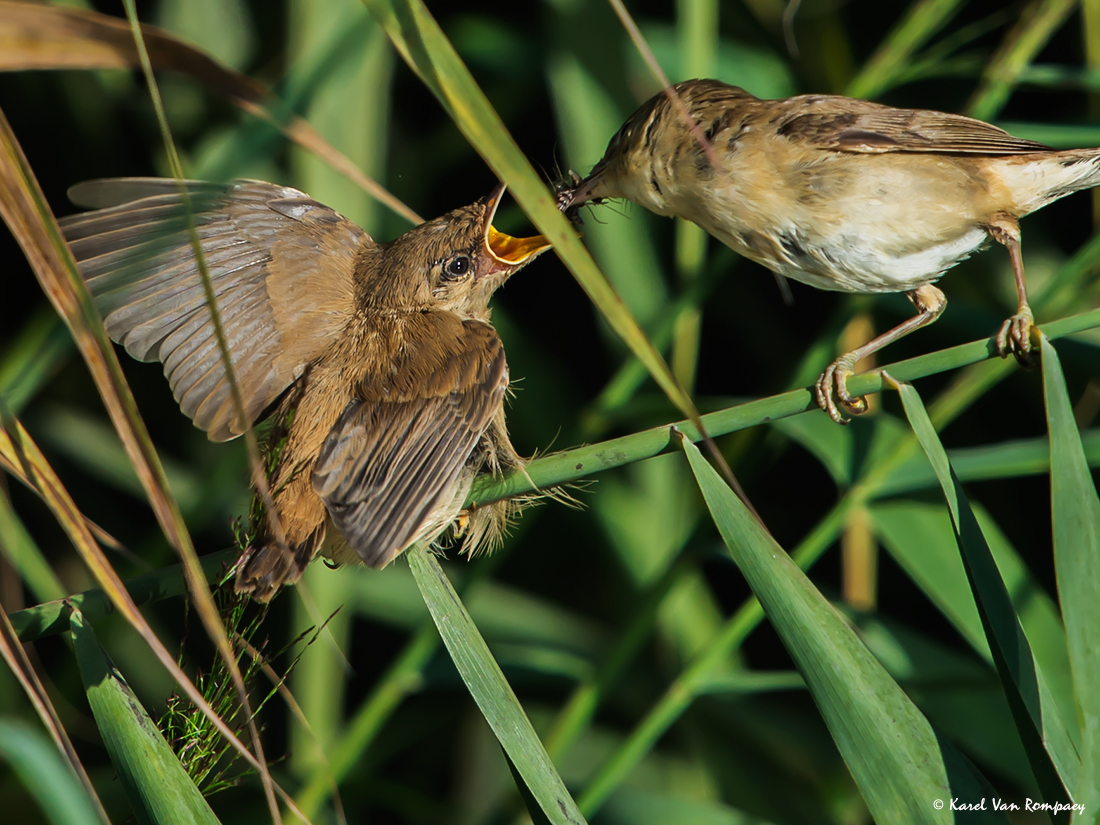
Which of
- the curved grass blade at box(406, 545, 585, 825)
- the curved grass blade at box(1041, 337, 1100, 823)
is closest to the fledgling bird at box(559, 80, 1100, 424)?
the curved grass blade at box(1041, 337, 1100, 823)

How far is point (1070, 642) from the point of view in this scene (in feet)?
3.27

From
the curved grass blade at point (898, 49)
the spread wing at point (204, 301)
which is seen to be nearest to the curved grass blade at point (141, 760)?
the spread wing at point (204, 301)

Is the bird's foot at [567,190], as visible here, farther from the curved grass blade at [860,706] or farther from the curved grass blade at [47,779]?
the curved grass blade at [47,779]

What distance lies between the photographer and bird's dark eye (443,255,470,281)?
194cm

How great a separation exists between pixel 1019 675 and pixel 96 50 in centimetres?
121

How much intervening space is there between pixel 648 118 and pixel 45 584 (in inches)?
56.8

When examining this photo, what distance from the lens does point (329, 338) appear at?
1.90 m

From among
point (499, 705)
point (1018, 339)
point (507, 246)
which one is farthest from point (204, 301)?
point (1018, 339)

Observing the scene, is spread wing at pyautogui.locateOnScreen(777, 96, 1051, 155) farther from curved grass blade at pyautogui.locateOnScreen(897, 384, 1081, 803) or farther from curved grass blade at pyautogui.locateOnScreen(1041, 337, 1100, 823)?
curved grass blade at pyautogui.locateOnScreen(897, 384, 1081, 803)

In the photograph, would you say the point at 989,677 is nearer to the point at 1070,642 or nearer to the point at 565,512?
the point at 1070,642

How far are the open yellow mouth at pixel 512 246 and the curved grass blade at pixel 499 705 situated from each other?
0.84m

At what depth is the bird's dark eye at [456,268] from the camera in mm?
1936

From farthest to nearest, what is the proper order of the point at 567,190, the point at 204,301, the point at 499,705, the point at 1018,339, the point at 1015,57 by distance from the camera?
the point at 567,190 < the point at 1015,57 < the point at 204,301 < the point at 1018,339 < the point at 499,705

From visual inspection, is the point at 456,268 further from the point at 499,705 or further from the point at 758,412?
the point at 499,705
